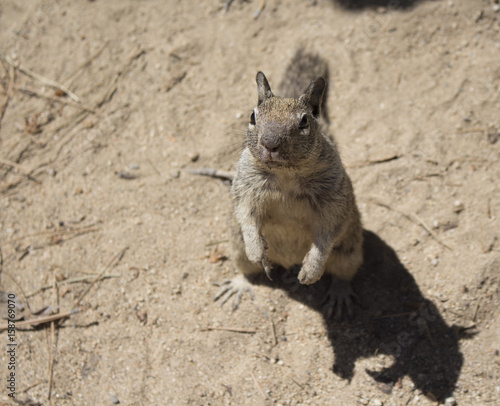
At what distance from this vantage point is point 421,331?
12.9 feet

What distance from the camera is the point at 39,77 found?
556 centimetres

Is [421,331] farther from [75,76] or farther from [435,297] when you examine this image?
[75,76]

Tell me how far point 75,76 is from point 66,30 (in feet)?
2.40

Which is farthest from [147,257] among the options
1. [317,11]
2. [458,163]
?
[317,11]

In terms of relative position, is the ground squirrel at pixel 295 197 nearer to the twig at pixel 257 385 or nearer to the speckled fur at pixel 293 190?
the speckled fur at pixel 293 190

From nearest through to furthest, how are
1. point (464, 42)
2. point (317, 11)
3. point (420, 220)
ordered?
point (420, 220), point (464, 42), point (317, 11)

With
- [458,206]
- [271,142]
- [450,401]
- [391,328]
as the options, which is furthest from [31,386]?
[458,206]

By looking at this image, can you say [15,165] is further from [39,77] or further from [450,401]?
[450,401]

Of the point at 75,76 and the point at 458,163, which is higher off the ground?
the point at 75,76

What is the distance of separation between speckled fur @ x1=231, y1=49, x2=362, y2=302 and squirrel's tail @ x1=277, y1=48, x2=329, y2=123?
125 cm

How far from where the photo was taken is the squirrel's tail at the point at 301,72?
4.60m

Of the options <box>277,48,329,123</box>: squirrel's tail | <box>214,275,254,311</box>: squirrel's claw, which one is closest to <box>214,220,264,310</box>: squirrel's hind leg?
<box>214,275,254,311</box>: squirrel's claw

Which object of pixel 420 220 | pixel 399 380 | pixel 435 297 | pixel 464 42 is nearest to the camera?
pixel 399 380

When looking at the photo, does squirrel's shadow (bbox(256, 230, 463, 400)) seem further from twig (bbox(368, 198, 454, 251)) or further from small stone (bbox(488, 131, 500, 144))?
small stone (bbox(488, 131, 500, 144))
